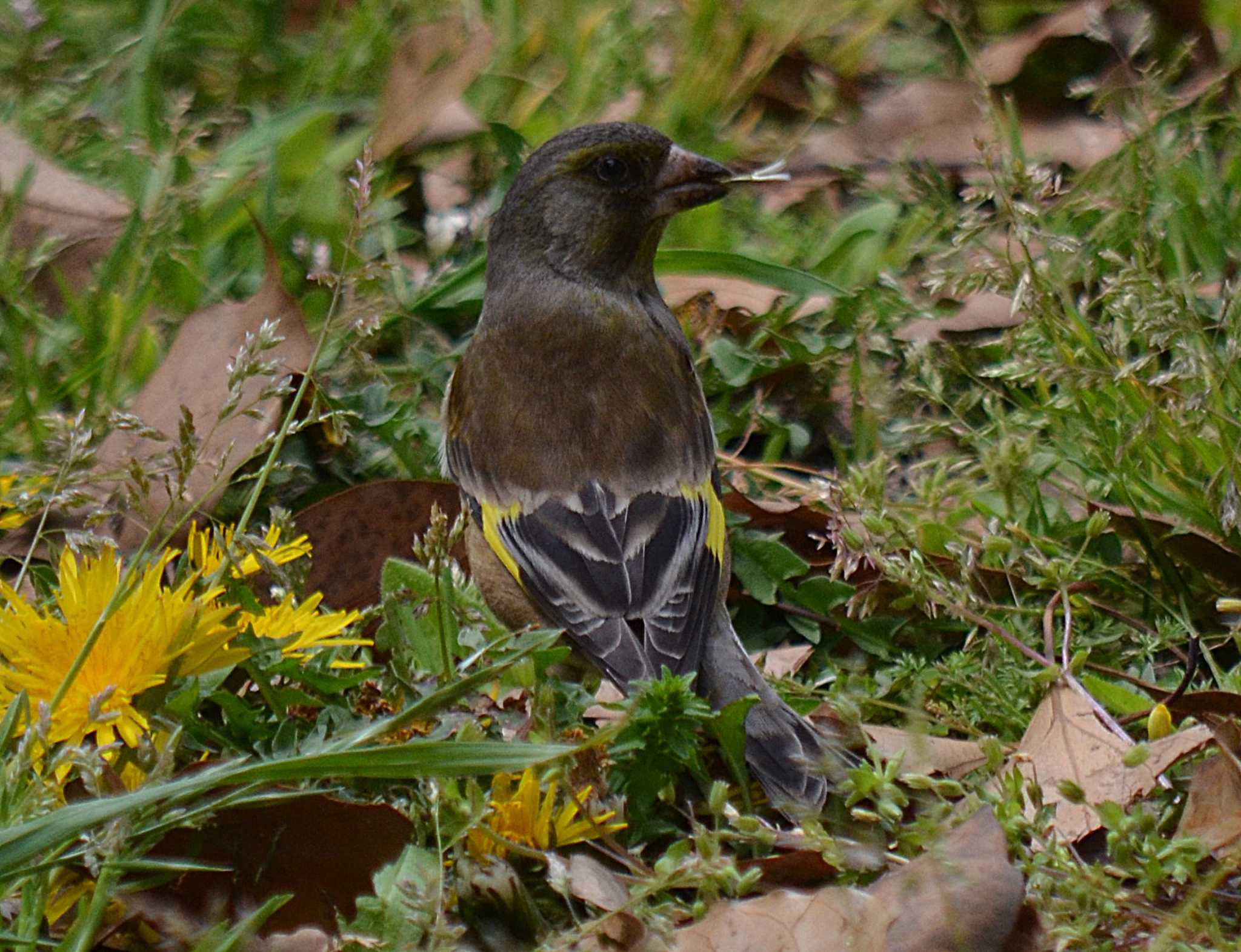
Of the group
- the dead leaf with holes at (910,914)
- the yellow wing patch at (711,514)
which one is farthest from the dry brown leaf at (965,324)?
the dead leaf with holes at (910,914)

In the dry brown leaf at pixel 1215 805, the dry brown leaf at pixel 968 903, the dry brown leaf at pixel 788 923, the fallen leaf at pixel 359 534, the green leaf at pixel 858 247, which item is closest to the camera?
the dry brown leaf at pixel 968 903

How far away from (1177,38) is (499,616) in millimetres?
4001

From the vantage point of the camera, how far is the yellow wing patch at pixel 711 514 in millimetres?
4273

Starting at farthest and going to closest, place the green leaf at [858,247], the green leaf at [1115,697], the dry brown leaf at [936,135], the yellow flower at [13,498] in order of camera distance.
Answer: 1. the dry brown leaf at [936,135]
2. the green leaf at [858,247]
3. the yellow flower at [13,498]
4. the green leaf at [1115,697]

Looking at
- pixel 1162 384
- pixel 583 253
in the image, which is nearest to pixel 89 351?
pixel 583 253

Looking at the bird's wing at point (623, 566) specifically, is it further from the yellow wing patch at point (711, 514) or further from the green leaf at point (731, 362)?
the green leaf at point (731, 362)

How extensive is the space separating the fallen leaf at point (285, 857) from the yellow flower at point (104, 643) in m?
0.24

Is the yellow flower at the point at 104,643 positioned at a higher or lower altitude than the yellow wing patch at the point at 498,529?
higher

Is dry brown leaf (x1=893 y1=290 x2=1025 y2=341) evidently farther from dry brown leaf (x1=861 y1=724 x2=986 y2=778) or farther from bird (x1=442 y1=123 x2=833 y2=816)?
dry brown leaf (x1=861 y1=724 x2=986 y2=778)

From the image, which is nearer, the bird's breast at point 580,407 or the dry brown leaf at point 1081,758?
the dry brown leaf at point 1081,758

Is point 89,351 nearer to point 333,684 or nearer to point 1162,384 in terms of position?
point 333,684

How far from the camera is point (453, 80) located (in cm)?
648

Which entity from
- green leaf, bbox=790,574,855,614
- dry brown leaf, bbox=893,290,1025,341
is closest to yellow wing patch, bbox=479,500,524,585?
green leaf, bbox=790,574,855,614

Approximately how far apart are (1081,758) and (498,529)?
160 centimetres
